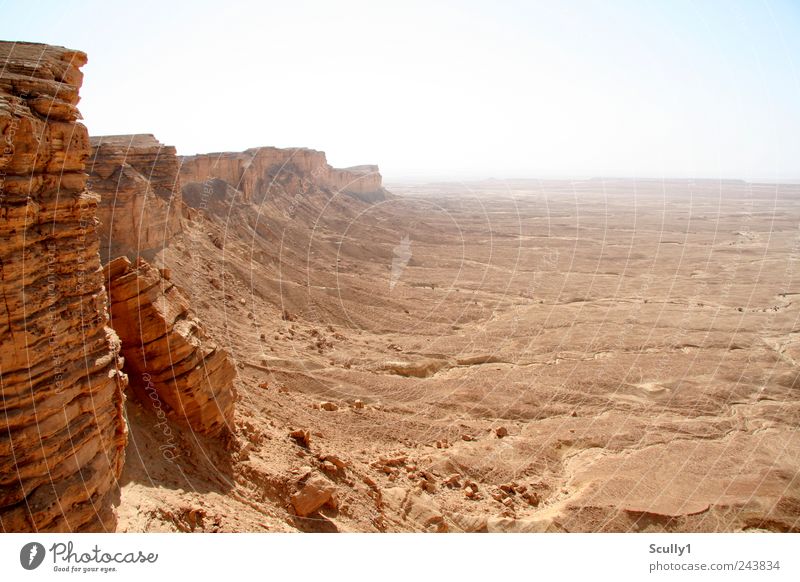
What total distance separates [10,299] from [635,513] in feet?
38.5

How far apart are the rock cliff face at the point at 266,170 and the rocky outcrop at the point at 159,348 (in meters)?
23.2

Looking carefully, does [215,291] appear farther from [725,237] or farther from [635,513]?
[725,237]

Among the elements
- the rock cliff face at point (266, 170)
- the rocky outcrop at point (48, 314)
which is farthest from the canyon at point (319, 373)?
the rock cliff face at point (266, 170)

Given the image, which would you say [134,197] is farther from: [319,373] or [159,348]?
[159,348]

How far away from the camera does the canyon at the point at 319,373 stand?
593cm

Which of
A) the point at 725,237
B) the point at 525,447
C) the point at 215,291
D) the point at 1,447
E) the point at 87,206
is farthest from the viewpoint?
→ the point at 725,237

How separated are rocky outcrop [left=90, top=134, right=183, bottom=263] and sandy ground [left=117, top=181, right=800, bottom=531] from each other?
1506 mm

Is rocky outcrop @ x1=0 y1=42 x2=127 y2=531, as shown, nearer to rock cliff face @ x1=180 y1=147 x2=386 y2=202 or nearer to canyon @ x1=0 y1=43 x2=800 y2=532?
canyon @ x1=0 y1=43 x2=800 y2=532

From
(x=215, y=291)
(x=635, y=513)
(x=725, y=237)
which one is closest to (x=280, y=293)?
(x=215, y=291)

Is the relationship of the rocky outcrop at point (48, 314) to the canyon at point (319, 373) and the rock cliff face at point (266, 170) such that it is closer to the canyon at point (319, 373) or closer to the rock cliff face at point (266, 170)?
the canyon at point (319, 373)

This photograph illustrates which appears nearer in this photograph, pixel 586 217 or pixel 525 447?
pixel 525 447

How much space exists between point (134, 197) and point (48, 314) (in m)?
12.5

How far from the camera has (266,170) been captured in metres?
43.6

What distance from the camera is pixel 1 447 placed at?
217 inches
